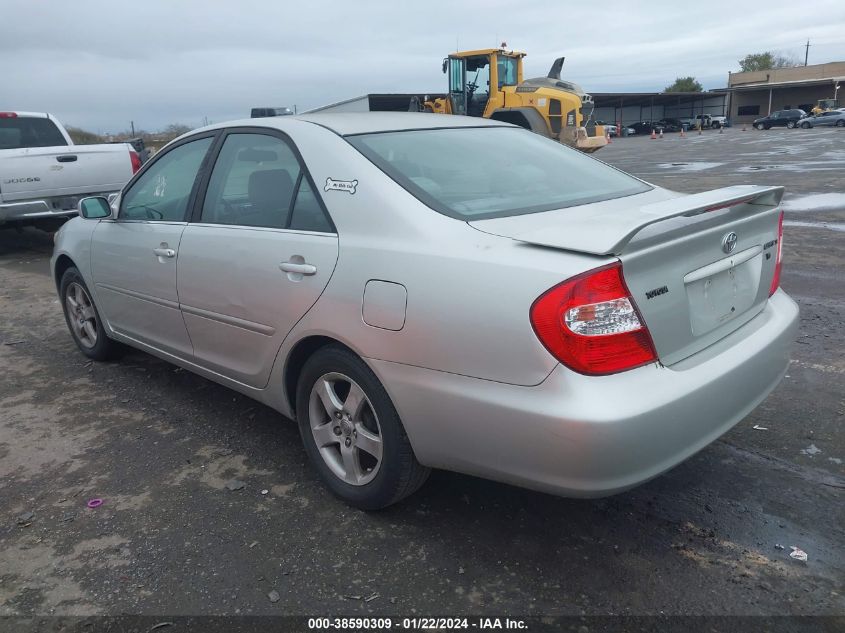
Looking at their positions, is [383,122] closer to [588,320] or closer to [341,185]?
[341,185]

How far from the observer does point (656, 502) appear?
2.92 meters

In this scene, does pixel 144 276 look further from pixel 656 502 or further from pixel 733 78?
pixel 733 78

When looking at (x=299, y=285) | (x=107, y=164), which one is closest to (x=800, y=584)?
(x=299, y=285)

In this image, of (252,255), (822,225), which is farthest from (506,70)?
(252,255)

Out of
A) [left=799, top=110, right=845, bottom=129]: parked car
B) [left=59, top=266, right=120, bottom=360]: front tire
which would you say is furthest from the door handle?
[left=799, top=110, right=845, bottom=129]: parked car

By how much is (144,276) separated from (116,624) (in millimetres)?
2090

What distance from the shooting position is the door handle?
9.33 feet

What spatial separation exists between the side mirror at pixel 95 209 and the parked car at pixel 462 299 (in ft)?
1.99

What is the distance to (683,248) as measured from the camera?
2377 mm

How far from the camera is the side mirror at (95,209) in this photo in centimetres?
428

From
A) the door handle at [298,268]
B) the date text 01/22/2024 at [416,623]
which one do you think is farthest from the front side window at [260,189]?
the date text 01/22/2024 at [416,623]

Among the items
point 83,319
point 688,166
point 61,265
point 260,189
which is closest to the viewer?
point 260,189

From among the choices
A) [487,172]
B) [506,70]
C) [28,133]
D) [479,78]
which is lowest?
[487,172]

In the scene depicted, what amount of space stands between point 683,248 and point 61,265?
4.39 m
